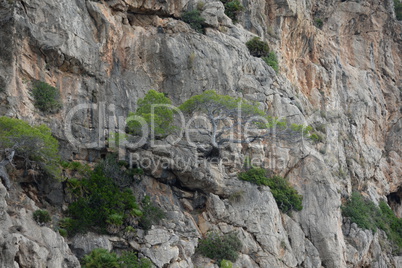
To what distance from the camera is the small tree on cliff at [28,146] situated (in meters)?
21.2

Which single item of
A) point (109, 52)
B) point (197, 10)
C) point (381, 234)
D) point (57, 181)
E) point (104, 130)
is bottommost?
point (381, 234)

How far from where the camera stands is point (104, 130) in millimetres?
27797

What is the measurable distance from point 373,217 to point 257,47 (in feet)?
47.5

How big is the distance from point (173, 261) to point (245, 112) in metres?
9.78

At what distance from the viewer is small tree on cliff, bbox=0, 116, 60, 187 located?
69.6ft

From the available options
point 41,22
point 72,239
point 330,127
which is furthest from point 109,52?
point 330,127

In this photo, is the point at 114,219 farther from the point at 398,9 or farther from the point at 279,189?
the point at 398,9

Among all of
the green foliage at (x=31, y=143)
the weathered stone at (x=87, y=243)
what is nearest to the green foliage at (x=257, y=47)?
the green foliage at (x=31, y=143)

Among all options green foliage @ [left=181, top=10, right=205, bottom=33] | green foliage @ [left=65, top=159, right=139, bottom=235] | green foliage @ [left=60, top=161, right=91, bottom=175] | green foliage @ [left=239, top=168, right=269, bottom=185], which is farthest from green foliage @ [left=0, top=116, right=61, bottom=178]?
green foliage @ [left=181, top=10, right=205, bottom=33]

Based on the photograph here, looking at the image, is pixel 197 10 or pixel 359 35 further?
pixel 359 35

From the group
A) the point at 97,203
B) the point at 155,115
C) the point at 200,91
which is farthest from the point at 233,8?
the point at 97,203

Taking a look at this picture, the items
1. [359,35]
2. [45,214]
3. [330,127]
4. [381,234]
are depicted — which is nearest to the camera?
[45,214]

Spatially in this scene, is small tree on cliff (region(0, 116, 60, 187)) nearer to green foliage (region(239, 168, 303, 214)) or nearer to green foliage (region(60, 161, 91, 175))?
green foliage (region(60, 161, 91, 175))

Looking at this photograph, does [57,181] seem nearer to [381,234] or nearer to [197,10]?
[197,10]
